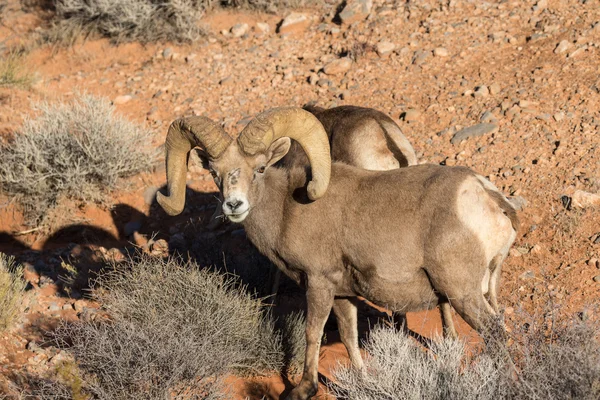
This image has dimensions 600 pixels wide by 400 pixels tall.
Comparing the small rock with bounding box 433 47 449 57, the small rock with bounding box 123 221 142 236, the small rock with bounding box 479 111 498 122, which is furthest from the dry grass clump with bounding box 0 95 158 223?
the small rock with bounding box 479 111 498 122

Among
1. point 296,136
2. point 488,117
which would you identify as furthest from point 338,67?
point 296,136

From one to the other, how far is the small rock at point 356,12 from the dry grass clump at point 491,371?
9134mm

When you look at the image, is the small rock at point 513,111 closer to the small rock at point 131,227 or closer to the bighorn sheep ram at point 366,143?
the bighorn sheep ram at point 366,143

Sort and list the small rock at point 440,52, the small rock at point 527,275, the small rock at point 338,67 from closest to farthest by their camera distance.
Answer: the small rock at point 527,275
the small rock at point 440,52
the small rock at point 338,67

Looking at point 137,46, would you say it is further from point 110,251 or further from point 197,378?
point 197,378

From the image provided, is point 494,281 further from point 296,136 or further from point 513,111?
point 513,111

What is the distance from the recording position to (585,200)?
9.06m

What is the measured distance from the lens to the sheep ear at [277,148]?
684 cm

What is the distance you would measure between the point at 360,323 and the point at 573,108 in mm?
4724

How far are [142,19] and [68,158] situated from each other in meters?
5.09

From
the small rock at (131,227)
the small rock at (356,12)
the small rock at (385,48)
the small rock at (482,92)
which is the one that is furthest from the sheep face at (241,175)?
the small rock at (356,12)

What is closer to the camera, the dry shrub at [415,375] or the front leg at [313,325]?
the dry shrub at [415,375]

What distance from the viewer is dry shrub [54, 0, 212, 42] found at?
15.5m

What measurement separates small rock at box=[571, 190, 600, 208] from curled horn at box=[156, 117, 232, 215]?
465 cm
